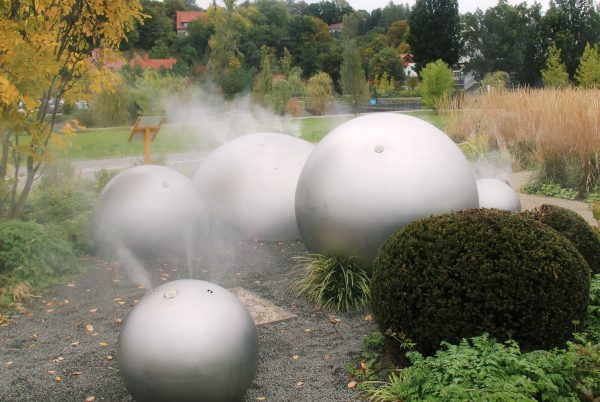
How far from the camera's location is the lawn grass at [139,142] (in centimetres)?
1889

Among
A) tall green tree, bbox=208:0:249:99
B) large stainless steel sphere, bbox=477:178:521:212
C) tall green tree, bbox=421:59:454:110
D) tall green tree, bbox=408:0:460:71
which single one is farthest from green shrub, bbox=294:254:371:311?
tall green tree, bbox=408:0:460:71

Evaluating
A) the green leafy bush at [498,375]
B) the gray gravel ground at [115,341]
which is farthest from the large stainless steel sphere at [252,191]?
the green leafy bush at [498,375]

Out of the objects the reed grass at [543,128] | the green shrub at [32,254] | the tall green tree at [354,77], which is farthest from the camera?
the tall green tree at [354,77]

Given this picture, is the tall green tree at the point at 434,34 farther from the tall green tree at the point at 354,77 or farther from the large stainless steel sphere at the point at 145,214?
the large stainless steel sphere at the point at 145,214

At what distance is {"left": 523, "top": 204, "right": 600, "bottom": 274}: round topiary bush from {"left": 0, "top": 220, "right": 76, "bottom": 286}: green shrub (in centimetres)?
547

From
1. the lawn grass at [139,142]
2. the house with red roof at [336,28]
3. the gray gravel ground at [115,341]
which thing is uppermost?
the house with red roof at [336,28]

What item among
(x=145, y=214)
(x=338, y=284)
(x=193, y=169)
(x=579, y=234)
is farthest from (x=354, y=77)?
(x=338, y=284)

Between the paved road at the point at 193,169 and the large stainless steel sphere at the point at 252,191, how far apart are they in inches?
118

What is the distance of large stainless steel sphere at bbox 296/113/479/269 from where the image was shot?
6.45 meters

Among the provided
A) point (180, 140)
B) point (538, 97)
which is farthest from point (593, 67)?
point (180, 140)

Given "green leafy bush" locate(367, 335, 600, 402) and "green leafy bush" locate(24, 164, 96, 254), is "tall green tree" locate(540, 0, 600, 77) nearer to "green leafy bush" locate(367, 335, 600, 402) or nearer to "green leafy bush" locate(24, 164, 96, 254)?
"green leafy bush" locate(24, 164, 96, 254)

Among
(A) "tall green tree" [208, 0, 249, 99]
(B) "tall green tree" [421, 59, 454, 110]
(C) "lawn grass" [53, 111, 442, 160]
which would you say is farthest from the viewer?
(A) "tall green tree" [208, 0, 249, 99]

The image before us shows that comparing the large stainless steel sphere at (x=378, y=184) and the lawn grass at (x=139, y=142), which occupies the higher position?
the large stainless steel sphere at (x=378, y=184)

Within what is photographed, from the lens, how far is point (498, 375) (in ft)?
13.9
